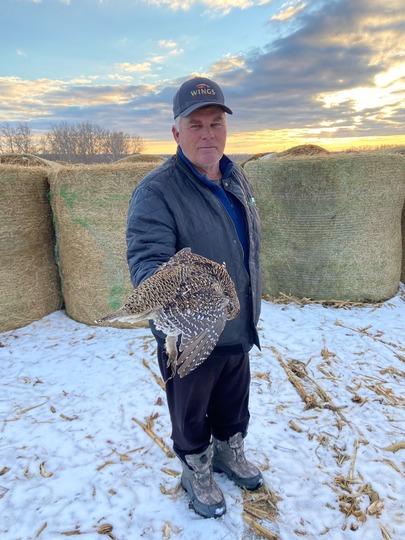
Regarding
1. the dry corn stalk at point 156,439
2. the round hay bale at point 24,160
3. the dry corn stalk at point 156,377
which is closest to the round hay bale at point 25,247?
the round hay bale at point 24,160

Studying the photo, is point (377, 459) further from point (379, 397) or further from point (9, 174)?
point (9, 174)

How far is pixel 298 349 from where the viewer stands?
476cm

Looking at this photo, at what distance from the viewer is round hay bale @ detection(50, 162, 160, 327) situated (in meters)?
4.99

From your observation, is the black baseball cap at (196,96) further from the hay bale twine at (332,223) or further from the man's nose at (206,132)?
the hay bale twine at (332,223)

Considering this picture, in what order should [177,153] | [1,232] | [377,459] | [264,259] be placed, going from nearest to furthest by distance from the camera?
[177,153]
[377,459]
[1,232]
[264,259]

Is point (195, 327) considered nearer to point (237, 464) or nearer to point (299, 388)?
point (237, 464)

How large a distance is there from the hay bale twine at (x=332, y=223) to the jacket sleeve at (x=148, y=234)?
4.24 metres

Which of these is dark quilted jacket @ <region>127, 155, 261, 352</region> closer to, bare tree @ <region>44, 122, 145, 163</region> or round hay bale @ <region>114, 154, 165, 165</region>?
round hay bale @ <region>114, 154, 165, 165</region>

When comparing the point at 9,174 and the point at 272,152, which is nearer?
the point at 9,174

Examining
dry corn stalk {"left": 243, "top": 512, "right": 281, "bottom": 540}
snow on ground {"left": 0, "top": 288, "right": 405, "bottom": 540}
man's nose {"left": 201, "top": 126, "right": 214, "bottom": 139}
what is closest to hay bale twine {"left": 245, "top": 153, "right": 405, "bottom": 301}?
snow on ground {"left": 0, "top": 288, "right": 405, "bottom": 540}

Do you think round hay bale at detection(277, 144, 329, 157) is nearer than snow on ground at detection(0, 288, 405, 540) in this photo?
No

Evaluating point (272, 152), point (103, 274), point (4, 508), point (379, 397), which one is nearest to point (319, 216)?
point (272, 152)

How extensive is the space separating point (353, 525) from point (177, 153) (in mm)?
2586

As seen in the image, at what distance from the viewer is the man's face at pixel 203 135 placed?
2086 millimetres
